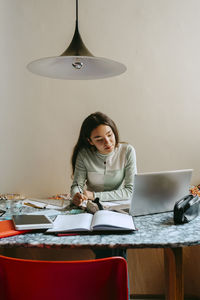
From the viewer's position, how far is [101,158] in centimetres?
224

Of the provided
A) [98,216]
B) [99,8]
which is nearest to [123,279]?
[98,216]

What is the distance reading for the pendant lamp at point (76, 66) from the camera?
1503 mm

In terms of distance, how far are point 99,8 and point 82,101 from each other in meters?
0.99

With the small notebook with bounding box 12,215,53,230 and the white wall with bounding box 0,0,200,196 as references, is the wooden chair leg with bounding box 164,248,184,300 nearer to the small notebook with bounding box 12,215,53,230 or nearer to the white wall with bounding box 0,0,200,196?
the small notebook with bounding box 12,215,53,230

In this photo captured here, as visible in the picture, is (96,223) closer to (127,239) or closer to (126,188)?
(127,239)

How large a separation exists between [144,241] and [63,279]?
40 cm

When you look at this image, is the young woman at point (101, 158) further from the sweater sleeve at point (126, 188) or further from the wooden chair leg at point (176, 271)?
the wooden chair leg at point (176, 271)

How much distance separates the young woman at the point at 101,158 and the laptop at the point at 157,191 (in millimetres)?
590

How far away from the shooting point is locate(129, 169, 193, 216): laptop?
140 centimetres

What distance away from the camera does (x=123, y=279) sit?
2.72 feet

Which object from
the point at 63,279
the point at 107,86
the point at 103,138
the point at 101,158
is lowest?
the point at 63,279

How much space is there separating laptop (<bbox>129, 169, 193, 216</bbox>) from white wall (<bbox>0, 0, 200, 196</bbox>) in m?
2.00

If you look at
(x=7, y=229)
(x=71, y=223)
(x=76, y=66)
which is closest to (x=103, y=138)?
(x=76, y=66)

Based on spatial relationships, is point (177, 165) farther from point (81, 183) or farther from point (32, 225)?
point (32, 225)
